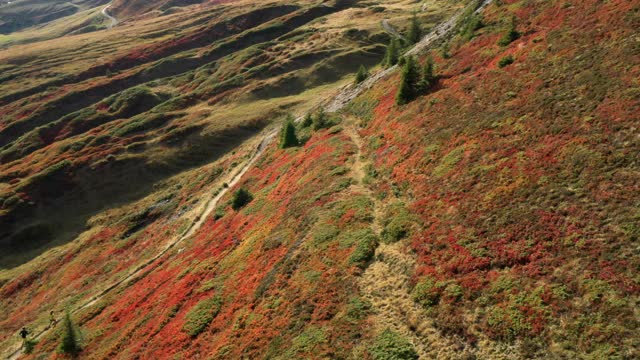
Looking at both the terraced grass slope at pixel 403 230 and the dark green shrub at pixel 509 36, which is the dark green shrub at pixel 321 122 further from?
the dark green shrub at pixel 509 36

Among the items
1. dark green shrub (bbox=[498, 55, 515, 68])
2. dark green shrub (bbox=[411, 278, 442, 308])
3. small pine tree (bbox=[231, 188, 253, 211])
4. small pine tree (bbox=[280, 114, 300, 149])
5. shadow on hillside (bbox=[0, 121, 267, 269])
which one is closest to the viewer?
dark green shrub (bbox=[411, 278, 442, 308])

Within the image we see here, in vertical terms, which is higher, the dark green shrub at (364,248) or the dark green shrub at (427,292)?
the dark green shrub at (364,248)

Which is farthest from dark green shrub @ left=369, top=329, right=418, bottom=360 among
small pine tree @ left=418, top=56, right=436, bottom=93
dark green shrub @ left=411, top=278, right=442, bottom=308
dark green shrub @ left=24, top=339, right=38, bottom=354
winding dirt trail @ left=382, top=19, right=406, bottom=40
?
winding dirt trail @ left=382, top=19, right=406, bottom=40

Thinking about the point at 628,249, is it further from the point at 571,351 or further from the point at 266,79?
the point at 266,79

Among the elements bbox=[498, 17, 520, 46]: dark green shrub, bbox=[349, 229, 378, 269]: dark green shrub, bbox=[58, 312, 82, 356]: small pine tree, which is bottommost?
bbox=[58, 312, 82, 356]: small pine tree

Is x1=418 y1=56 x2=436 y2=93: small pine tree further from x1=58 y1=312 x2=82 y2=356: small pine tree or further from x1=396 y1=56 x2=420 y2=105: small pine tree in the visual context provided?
x1=58 y1=312 x2=82 y2=356: small pine tree

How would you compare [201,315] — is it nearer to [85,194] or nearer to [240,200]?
[240,200]

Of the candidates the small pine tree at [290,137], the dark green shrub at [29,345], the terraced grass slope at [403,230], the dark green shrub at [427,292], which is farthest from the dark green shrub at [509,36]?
the dark green shrub at [29,345]
